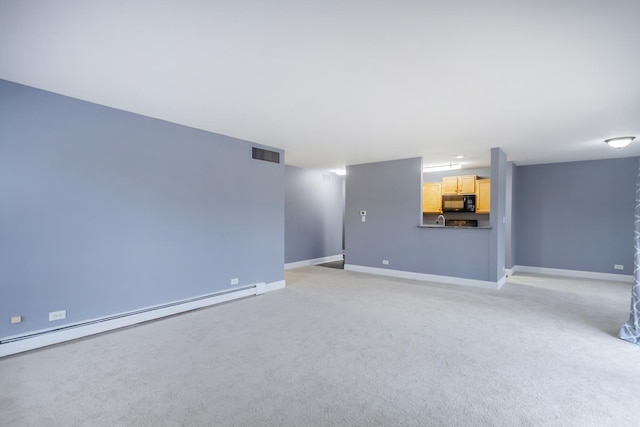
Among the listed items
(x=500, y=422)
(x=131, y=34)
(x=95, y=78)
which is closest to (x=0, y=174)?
(x=95, y=78)

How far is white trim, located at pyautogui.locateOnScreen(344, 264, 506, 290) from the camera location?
559 centimetres

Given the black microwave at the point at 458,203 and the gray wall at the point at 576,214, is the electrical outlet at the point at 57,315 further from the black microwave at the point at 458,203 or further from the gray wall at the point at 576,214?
the gray wall at the point at 576,214

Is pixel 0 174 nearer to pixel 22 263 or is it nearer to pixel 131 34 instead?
pixel 22 263

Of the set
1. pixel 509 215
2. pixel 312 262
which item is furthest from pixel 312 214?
pixel 509 215

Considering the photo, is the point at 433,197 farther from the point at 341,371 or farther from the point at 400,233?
the point at 341,371

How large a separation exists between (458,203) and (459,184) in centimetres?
50

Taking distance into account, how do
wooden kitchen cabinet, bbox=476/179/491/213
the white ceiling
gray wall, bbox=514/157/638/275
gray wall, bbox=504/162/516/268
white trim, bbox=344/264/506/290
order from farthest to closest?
1. wooden kitchen cabinet, bbox=476/179/491/213
2. gray wall, bbox=504/162/516/268
3. gray wall, bbox=514/157/638/275
4. white trim, bbox=344/264/506/290
5. the white ceiling

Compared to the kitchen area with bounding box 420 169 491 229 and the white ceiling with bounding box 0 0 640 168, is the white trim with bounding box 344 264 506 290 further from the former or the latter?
the white ceiling with bounding box 0 0 640 168

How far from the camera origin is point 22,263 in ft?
9.63

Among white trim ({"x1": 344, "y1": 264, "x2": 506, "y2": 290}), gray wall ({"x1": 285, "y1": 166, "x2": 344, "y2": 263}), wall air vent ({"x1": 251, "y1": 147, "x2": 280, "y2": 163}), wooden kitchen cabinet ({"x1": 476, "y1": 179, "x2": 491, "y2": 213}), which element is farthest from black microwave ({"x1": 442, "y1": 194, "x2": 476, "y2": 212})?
wall air vent ({"x1": 251, "y1": 147, "x2": 280, "y2": 163})

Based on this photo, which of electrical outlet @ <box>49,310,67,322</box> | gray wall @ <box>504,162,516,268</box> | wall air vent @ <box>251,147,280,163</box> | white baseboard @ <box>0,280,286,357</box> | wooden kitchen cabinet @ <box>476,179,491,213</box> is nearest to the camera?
white baseboard @ <box>0,280,286,357</box>

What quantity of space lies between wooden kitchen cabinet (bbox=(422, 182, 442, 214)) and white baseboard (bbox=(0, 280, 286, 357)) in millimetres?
5401

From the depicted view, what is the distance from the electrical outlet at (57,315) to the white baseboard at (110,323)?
115 millimetres

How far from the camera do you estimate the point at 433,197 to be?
809 centimetres
